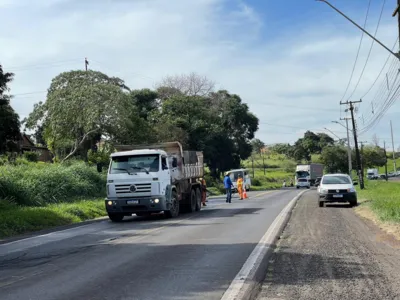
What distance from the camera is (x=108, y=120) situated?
3928 cm

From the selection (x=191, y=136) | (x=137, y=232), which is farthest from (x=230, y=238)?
(x=191, y=136)

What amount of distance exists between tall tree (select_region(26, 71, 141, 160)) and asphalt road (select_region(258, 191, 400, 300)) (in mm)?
27118

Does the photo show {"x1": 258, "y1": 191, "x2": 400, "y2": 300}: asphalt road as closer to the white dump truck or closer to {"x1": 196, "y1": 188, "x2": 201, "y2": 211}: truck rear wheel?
the white dump truck

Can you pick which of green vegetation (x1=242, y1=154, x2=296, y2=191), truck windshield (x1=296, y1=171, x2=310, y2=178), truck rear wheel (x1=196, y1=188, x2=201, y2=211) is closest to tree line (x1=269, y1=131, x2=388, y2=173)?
green vegetation (x1=242, y1=154, x2=296, y2=191)

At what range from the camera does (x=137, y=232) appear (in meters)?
14.5

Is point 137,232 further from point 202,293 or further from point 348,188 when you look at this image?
point 348,188

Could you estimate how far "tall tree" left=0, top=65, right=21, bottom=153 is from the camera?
817 inches

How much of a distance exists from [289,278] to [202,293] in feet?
5.13

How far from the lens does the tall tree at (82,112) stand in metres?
38.7

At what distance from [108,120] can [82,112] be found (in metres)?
2.08

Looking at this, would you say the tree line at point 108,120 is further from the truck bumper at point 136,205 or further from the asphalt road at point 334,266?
the asphalt road at point 334,266

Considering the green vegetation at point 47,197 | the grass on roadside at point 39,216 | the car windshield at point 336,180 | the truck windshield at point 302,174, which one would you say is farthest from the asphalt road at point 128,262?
the truck windshield at point 302,174

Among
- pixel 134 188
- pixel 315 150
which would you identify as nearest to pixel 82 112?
pixel 134 188

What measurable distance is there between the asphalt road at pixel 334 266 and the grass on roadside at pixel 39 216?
29.5 feet
